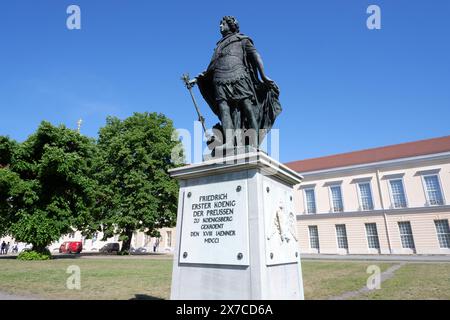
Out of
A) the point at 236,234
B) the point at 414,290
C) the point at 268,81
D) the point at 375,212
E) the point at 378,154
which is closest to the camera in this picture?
the point at 236,234

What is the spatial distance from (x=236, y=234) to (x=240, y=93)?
2271mm

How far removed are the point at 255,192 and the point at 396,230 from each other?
33720mm

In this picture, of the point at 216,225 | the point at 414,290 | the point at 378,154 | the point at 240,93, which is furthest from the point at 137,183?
the point at 378,154

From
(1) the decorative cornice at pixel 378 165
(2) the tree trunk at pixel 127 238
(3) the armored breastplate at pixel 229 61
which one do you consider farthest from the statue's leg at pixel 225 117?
(1) the decorative cornice at pixel 378 165

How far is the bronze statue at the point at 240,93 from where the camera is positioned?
475 centimetres

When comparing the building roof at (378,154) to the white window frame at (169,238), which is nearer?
the building roof at (378,154)

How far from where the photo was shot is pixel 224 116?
15.8ft

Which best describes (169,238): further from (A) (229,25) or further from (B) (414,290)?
(A) (229,25)

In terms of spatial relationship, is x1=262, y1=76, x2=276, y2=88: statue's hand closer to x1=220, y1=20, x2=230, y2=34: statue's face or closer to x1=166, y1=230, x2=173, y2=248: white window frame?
x1=220, y1=20, x2=230, y2=34: statue's face

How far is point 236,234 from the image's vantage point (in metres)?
3.75

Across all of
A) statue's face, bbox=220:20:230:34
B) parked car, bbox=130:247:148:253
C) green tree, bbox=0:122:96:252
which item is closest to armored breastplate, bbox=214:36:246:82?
statue's face, bbox=220:20:230:34

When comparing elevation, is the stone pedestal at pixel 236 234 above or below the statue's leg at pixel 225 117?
below

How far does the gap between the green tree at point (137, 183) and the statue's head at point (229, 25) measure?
23.5 metres

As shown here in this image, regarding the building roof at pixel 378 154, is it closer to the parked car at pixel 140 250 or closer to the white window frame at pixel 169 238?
the white window frame at pixel 169 238
